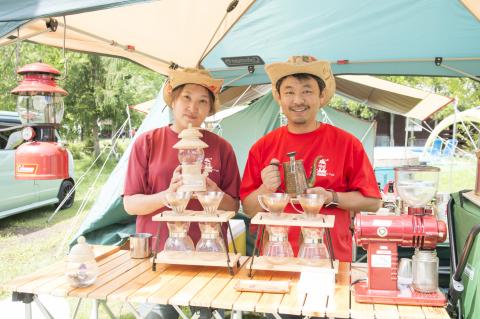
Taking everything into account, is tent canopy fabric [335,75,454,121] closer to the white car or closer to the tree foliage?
the white car

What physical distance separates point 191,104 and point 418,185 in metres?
1.19

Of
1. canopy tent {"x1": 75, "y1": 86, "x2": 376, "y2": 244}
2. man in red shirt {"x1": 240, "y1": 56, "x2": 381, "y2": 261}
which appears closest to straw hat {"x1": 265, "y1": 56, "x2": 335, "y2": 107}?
man in red shirt {"x1": 240, "y1": 56, "x2": 381, "y2": 261}

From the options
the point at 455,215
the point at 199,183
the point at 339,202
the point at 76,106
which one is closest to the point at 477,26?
the point at 455,215

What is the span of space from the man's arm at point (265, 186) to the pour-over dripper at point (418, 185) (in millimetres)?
583

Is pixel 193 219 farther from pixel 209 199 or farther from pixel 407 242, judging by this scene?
pixel 407 242

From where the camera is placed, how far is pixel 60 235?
24.0 ft

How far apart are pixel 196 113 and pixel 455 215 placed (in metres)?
1.41

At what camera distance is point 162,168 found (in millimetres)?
2404

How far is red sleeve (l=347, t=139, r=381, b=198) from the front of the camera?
234 centimetres

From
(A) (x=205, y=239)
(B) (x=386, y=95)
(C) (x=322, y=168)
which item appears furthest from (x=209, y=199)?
(B) (x=386, y=95)

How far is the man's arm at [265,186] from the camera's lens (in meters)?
2.18

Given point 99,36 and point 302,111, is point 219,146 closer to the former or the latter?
point 302,111

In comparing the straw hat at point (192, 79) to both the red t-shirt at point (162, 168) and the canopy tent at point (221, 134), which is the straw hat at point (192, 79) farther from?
the canopy tent at point (221, 134)

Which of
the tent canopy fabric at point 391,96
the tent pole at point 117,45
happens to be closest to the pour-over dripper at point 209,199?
the tent pole at point 117,45
